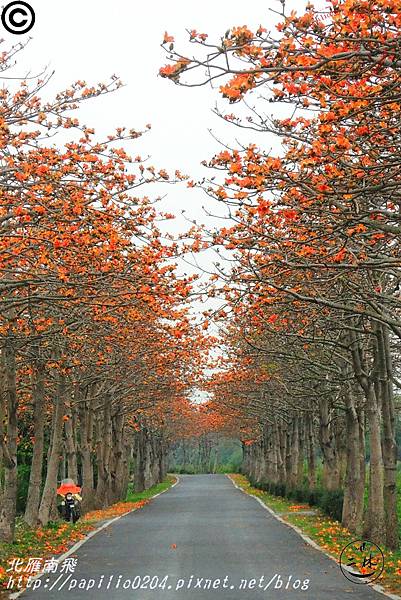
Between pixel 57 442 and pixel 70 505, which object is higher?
pixel 57 442

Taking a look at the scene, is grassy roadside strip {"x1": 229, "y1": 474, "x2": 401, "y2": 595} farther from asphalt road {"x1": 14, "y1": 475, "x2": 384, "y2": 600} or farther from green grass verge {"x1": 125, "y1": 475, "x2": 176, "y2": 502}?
green grass verge {"x1": 125, "y1": 475, "x2": 176, "y2": 502}

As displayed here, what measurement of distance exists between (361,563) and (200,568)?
8.75ft

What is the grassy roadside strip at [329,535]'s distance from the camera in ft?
44.0

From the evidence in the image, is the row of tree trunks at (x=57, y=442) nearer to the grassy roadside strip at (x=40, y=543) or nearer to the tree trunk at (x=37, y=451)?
the tree trunk at (x=37, y=451)

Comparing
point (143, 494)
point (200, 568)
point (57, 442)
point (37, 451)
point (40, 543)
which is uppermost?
point (57, 442)

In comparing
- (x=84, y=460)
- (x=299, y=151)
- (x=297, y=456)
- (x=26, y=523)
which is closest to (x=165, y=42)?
(x=299, y=151)

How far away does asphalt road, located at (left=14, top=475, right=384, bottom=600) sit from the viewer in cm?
1195

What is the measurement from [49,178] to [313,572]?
7.36 meters

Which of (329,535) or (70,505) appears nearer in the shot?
(329,535)

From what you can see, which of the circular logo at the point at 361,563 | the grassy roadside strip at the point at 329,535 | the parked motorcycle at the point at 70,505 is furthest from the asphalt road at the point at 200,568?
the parked motorcycle at the point at 70,505

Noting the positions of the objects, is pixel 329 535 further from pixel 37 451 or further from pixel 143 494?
pixel 143 494

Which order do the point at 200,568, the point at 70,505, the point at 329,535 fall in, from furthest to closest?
the point at 70,505
the point at 329,535
the point at 200,568

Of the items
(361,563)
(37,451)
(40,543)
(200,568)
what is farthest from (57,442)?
(361,563)

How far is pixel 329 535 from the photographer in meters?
20.2
